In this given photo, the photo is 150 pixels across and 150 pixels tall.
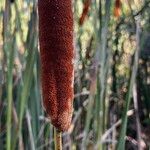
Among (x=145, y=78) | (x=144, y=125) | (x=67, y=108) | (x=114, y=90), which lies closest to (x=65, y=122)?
(x=67, y=108)

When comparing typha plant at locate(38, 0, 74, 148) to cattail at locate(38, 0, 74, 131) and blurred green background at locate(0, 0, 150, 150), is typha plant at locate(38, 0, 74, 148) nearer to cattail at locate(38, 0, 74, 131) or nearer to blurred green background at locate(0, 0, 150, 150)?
cattail at locate(38, 0, 74, 131)

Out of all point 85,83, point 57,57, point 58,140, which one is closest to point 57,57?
point 57,57

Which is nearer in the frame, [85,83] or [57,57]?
[57,57]

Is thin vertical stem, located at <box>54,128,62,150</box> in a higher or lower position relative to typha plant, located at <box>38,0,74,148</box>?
lower

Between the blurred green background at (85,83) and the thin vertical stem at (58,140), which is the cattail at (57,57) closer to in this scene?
the thin vertical stem at (58,140)

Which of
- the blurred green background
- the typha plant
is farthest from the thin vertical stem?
the blurred green background

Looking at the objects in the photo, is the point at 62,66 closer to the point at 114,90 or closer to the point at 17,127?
the point at 17,127

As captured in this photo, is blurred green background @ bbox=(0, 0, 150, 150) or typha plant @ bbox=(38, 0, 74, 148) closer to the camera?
typha plant @ bbox=(38, 0, 74, 148)

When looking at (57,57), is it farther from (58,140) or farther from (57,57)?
(58,140)
